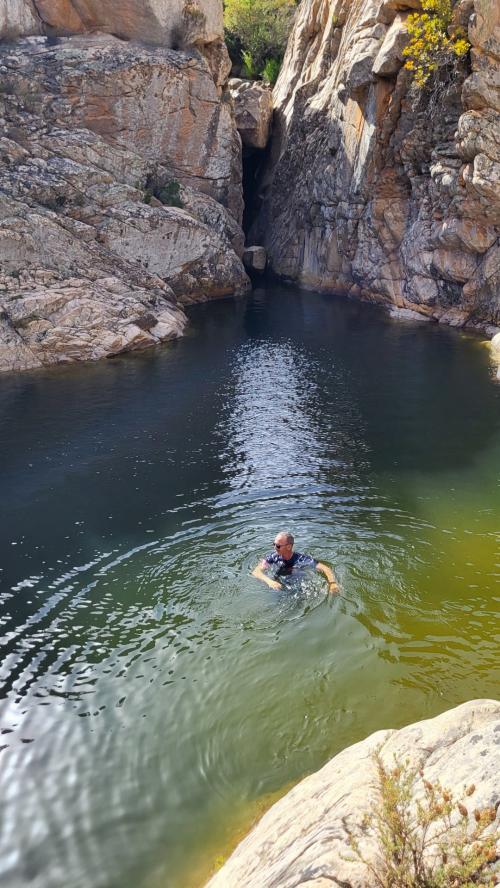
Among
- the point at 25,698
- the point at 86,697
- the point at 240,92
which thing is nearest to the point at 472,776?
the point at 86,697

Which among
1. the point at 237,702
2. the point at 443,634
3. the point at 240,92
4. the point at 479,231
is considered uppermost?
the point at 240,92

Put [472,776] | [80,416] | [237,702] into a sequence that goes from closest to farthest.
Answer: [472,776]
[237,702]
[80,416]

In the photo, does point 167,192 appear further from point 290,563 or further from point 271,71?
point 290,563

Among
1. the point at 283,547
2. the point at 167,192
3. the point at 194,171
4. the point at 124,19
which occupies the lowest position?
the point at 283,547

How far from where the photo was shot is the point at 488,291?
28.0 m

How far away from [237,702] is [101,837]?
238cm

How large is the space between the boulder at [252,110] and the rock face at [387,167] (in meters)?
1.70

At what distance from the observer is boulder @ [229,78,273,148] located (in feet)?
148

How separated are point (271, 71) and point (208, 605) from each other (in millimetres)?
52453

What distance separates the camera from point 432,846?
4020 millimetres

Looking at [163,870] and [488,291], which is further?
[488,291]

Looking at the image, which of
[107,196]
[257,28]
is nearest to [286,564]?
[107,196]

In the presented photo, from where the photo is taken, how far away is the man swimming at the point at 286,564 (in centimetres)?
1038

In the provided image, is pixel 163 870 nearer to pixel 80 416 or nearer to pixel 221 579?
pixel 221 579
